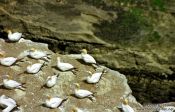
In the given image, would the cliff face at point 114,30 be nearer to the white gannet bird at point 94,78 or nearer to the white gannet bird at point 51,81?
the white gannet bird at point 94,78

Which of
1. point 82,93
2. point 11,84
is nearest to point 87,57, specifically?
point 82,93

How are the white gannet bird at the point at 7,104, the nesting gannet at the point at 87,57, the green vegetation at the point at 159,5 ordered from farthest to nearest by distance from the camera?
1. the green vegetation at the point at 159,5
2. the nesting gannet at the point at 87,57
3. the white gannet bird at the point at 7,104

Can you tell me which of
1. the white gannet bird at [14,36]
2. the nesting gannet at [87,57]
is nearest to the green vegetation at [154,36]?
the nesting gannet at [87,57]

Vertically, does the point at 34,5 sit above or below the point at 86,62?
above

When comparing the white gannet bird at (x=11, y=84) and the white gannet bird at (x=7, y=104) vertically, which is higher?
the white gannet bird at (x=11, y=84)

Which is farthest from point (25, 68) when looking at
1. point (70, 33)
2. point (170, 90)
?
point (170, 90)

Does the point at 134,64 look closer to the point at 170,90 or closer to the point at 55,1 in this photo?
the point at 170,90
